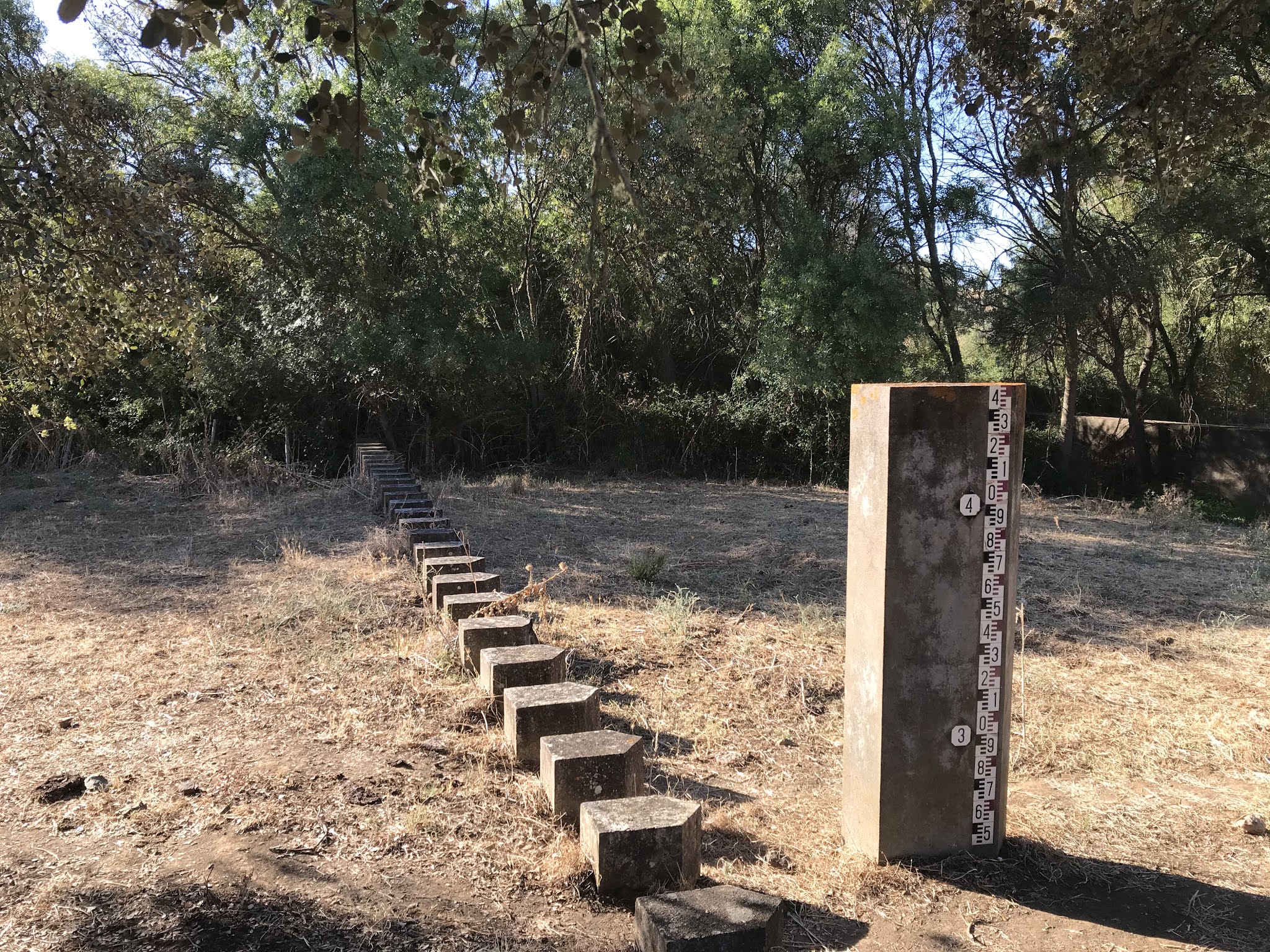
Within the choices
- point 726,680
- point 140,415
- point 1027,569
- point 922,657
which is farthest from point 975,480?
point 140,415

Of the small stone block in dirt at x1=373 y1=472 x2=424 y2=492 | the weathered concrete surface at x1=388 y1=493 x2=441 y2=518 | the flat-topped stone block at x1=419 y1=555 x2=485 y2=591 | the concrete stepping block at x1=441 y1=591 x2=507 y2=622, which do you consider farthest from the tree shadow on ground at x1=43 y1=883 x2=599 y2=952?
the small stone block in dirt at x1=373 y1=472 x2=424 y2=492

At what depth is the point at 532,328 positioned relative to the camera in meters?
14.6

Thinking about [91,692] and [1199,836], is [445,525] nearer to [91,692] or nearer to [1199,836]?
[91,692]

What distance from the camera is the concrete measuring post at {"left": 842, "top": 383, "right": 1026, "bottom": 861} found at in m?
2.85

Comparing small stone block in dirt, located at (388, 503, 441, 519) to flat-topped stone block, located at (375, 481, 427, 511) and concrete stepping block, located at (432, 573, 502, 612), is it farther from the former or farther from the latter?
concrete stepping block, located at (432, 573, 502, 612)

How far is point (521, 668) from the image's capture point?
414cm

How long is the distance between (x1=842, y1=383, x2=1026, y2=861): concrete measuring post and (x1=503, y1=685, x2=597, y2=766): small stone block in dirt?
3.67 feet

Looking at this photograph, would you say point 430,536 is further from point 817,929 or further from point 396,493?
point 817,929

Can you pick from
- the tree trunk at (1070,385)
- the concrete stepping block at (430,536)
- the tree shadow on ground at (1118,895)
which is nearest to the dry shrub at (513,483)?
the concrete stepping block at (430,536)

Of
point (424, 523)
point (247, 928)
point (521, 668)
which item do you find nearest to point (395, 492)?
point (424, 523)

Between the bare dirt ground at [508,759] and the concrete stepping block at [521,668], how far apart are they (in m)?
0.16

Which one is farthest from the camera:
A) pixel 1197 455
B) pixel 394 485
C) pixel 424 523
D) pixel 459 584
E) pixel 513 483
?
pixel 1197 455

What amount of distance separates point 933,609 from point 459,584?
3343 mm

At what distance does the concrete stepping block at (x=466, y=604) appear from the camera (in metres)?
5.12
